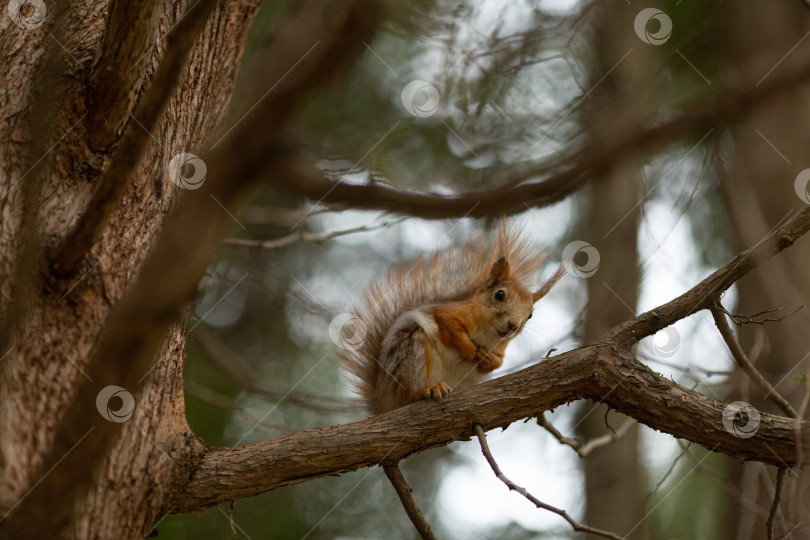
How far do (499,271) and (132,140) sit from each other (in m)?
2.10

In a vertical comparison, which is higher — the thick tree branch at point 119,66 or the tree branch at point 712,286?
the tree branch at point 712,286

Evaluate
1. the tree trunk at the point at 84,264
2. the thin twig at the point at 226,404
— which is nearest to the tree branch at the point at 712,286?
the tree trunk at the point at 84,264

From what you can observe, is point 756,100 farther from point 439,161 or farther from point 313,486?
point 313,486

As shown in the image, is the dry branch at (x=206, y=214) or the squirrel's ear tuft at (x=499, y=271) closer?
the dry branch at (x=206, y=214)

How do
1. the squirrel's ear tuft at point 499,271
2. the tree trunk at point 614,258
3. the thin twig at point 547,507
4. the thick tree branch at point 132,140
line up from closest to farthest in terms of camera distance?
1. the thick tree branch at point 132,140
2. the thin twig at point 547,507
3. the squirrel's ear tuft at point 499,271
4. the tree trunk at point 614,258

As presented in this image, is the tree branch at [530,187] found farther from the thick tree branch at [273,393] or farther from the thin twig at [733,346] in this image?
the thick tree branch at [273,393]

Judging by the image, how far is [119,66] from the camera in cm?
164

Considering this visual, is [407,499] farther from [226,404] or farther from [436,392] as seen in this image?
[226,404]

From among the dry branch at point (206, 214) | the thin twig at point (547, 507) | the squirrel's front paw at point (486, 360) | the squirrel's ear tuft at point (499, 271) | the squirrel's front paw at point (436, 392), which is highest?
the squirrel's ear tuft at point (499, 271)

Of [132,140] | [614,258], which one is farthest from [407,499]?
[614,258]

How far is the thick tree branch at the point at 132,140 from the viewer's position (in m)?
1.06

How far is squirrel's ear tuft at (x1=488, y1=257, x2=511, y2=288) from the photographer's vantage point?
3.17m

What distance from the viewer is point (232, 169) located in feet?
2.31

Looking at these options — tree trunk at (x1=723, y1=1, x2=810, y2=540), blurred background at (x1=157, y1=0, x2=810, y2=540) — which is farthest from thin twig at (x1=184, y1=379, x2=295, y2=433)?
tree trunk at (x1=723, y1=1, x2=810, y2=540)
